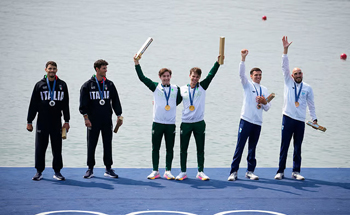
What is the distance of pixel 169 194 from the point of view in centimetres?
699

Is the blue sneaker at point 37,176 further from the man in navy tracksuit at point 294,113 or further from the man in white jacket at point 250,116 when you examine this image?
the man in navy tracksuit at point 294,113

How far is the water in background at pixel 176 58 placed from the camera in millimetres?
9953

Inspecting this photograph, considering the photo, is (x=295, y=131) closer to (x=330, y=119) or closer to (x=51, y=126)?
(x=51, y=126)

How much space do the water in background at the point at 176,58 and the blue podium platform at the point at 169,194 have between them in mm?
902

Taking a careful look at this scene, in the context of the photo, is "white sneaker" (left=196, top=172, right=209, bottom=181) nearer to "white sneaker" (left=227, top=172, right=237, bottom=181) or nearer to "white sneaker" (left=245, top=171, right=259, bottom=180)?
"white sneaker" (left=227, top=172, right=237, bottom=181)

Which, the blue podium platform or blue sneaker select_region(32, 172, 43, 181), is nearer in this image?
the blue podium platform

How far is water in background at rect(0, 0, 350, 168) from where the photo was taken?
32.7ft

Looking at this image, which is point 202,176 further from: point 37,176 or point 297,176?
point 37,176

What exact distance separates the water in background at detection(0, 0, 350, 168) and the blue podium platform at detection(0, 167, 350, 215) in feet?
2.96

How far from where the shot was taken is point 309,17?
72.0 ft

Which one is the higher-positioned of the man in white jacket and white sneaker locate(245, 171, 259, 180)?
the man in white jacket

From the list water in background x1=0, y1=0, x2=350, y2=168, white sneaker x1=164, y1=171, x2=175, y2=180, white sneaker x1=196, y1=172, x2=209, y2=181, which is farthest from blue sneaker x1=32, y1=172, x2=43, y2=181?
white sneaker x1=196, y1=172, x2=209, y2=181

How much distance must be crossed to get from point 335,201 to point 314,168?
1803mm

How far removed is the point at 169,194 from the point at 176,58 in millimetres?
10229
